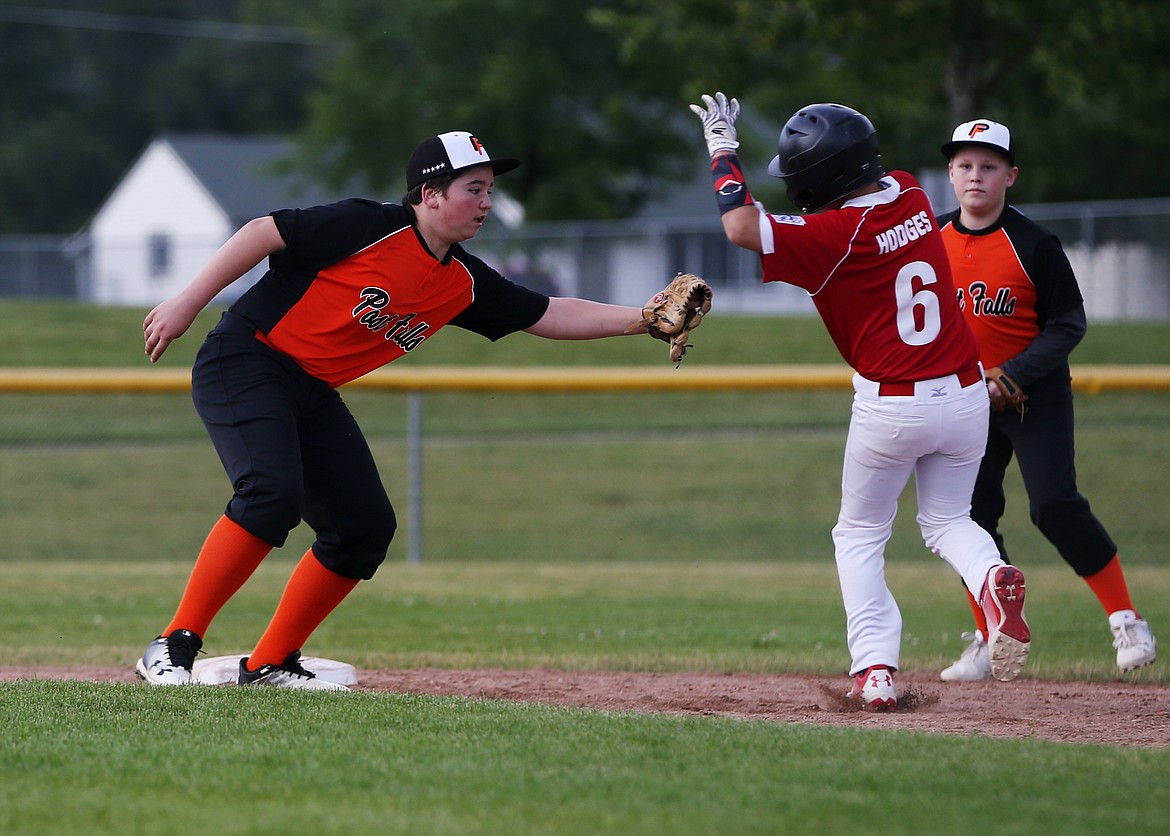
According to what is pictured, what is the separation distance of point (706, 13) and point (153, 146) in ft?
111

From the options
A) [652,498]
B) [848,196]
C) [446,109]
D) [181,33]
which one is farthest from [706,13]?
[181,33]

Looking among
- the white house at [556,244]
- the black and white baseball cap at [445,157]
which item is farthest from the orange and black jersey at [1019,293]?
the white house at [556,244]

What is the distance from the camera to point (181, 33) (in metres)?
62.7

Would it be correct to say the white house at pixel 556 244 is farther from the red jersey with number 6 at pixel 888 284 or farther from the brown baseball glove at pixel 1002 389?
the red jersey with number 6 at pixel 888 284

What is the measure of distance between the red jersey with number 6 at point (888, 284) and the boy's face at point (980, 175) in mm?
918

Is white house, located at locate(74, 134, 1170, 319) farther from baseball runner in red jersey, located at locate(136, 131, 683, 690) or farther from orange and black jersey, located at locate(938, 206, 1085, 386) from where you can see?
baseball runner in red jersey, located at locate(136, 131, 683, 690)

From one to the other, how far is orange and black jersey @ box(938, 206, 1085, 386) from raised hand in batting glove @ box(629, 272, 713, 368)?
1.32m

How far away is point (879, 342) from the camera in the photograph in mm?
5035

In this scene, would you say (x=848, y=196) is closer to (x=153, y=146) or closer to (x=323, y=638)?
(x=323, y=638)

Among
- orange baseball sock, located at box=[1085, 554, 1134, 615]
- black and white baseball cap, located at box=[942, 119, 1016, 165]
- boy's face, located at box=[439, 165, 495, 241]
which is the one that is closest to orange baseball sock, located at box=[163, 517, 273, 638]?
boy's face, located at box=[439, 165, 495, 241]

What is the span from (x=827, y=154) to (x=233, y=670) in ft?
9.78

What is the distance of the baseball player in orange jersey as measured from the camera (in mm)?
5969

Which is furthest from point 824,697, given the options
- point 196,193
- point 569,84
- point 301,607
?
point 196,193

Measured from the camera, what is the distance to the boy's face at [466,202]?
5336 mm
